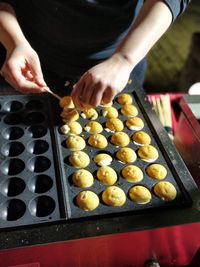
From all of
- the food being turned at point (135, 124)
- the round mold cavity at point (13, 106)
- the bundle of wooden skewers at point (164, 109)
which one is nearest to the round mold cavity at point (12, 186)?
the round mold cavity at point (13, 106)

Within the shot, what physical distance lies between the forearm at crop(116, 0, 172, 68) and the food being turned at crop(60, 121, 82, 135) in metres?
0.28

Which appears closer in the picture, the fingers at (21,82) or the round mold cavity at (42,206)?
the round mold cavity at (42,206)

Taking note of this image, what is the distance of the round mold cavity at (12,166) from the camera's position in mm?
1000

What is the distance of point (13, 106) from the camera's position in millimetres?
1215

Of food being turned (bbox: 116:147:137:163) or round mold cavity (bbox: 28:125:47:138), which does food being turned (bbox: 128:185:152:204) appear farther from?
round mold cavity (bbox: 28:125:47:138)

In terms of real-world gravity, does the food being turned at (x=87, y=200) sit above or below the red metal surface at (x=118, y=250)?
above

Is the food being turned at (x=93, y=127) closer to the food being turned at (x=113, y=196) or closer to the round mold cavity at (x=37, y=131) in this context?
the round mold cavity at (x=37, y=131)

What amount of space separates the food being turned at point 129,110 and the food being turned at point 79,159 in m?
0.27

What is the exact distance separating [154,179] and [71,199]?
260mm

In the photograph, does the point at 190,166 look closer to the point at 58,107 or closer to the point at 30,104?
the point at 58,107

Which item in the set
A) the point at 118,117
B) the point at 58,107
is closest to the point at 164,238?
the point at 118,117

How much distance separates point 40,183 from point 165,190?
37cm

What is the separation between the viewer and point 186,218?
89 centimetres

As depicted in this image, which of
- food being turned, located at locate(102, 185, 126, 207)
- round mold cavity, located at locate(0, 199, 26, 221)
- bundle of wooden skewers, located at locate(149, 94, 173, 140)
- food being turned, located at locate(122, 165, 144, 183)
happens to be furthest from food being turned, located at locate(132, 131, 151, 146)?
round mold cavity, located at locate(0, 199, 26, 221)
